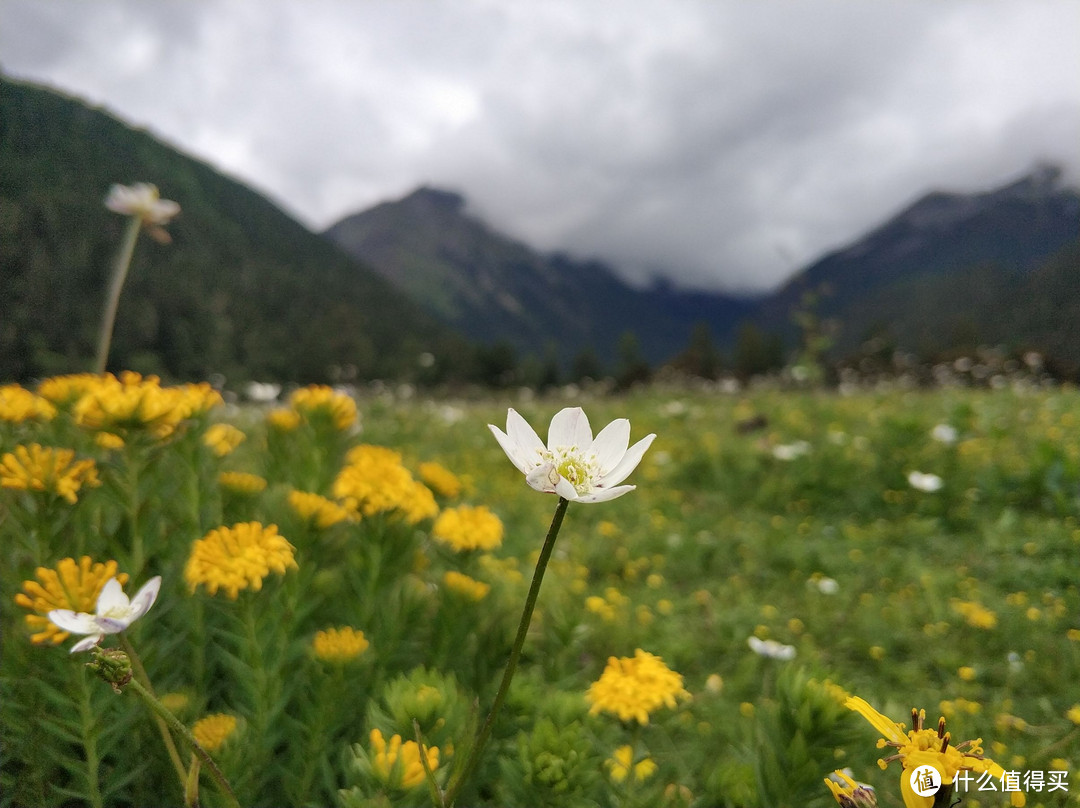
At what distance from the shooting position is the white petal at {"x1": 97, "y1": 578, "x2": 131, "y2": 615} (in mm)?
730

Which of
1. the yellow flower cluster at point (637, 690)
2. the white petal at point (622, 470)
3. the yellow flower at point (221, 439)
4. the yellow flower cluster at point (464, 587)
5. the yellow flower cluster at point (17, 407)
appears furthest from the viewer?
the yellow flower at point (221, 439)

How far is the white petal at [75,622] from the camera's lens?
2.12 ft

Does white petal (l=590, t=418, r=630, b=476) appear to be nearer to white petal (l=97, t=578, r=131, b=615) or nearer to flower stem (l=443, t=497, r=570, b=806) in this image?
flower stem (l=443, t=497, r=570, b=806)

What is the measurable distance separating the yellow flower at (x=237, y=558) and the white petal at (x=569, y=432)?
529 millimetres

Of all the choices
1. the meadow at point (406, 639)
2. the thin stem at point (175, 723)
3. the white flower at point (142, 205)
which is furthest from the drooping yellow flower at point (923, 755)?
the white flower at point (142, 205)

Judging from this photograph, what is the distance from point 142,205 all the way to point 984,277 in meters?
55.8

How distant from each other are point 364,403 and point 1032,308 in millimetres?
24055

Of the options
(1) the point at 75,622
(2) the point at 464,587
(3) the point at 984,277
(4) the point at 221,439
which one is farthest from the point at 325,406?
(3) the point at 984,277

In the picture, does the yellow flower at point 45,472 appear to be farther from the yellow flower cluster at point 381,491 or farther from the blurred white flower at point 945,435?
the blurred white flower at point 945,435

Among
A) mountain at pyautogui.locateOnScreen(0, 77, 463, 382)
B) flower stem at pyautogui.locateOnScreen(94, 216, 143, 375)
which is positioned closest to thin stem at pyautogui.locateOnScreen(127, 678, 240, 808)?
flower stem at pyautogui.locateOnScreen(94, 216, 143, 375)

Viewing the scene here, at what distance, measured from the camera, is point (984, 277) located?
42.8 m

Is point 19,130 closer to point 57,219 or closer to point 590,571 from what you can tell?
point 57,219

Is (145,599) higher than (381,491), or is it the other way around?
(381,491)

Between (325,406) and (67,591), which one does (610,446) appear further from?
(325,406)
